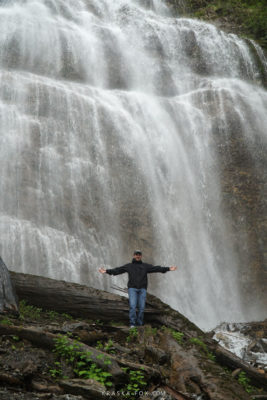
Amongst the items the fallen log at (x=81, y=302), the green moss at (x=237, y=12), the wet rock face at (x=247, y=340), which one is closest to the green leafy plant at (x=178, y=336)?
the fallen log at (x=81, y=302)

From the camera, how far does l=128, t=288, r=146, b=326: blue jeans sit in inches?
275

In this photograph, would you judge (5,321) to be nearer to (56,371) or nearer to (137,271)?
(56,371)

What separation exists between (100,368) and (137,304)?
2.55 metres

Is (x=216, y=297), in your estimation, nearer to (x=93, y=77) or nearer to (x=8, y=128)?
(x=8, y=128)

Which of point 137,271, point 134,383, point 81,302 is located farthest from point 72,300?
point 134,383

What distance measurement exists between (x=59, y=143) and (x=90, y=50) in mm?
9736

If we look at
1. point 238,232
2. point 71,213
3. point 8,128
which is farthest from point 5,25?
point 238,232

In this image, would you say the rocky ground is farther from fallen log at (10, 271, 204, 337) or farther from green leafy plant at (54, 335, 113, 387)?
fallen log at (10, 271, 204, 337)

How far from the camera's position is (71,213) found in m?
13.6

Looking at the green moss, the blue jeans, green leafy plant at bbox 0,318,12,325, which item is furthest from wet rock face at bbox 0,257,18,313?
the green moss

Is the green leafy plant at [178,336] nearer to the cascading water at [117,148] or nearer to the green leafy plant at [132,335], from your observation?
the green leafy plant at [132,335]

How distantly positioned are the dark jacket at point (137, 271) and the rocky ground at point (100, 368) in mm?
1299

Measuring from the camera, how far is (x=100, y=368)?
4711 mm

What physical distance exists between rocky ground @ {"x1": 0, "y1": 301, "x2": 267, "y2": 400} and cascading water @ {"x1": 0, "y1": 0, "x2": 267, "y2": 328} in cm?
664
